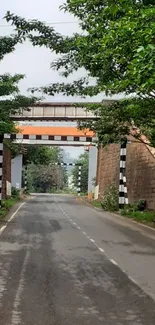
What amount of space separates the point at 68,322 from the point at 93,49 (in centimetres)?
903

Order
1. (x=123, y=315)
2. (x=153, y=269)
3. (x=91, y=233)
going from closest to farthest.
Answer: (x=123, y=315)
(x=153, y=269)
(x=91, y=233)

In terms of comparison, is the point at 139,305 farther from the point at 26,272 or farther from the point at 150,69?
the point at 150,69

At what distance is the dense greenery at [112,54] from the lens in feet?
28.0

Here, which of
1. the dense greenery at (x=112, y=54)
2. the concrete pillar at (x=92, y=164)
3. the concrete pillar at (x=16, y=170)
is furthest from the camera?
the concrete pillar at (x=16, y=170)

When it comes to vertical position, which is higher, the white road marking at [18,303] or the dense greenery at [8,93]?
the dense greenery at [8,93]

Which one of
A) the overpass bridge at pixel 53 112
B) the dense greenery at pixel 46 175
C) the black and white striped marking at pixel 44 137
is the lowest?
the dense greenery at pixel 46 175

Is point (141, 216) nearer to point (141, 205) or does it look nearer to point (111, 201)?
point (141, 205)

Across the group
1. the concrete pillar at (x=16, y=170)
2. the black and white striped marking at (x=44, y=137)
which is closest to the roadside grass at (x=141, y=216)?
the black and white striped marking at (x=44, y=137)

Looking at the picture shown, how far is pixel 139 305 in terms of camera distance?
641cm

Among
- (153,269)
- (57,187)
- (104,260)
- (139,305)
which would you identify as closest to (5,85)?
(104,260)

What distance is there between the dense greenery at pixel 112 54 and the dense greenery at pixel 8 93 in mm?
981

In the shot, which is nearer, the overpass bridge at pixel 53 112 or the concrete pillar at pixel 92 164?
the overpass bridge at pixel 53 112

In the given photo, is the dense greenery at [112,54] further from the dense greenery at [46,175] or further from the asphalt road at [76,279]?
the dense greenery at [46,175]

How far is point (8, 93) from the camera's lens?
57.6 ft
